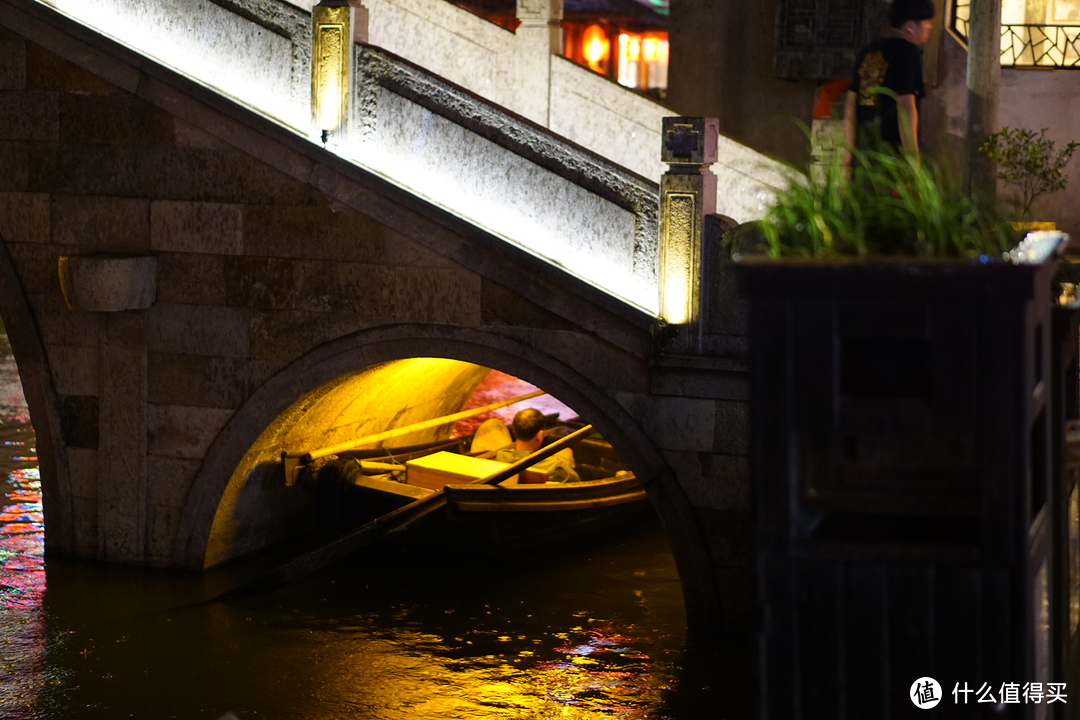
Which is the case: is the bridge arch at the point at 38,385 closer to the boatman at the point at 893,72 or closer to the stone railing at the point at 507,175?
the stone railing at the point at 507,175

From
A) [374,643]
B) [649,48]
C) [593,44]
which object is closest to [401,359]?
[374,643]

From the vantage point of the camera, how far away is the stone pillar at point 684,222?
7.46 m

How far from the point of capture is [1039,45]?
13602mm

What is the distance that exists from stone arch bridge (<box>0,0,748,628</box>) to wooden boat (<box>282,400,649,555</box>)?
2.13 ft

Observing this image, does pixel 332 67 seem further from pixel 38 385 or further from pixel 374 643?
pixel 374 643

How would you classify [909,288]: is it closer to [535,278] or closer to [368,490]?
Result: [535,278]

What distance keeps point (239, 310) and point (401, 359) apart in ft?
3.65

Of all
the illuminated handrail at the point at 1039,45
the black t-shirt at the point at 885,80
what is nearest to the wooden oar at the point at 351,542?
the black t-shirt at the point at 885,80

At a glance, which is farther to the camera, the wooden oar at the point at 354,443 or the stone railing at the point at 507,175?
the wooden oar at the point at 354,443

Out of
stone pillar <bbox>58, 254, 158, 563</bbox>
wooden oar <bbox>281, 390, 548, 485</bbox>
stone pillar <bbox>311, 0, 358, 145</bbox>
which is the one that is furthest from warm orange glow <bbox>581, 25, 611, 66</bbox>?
stone pillar <bbox>58, 254, 158, 563</bbox>

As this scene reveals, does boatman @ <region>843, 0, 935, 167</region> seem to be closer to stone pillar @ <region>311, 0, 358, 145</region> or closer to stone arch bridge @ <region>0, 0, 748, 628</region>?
stone arch bridge @ <region>0, 0, 748, 628</region>

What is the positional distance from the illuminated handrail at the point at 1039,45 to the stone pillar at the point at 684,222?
7.24 m

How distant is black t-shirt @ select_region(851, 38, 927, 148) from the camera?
22.8ft

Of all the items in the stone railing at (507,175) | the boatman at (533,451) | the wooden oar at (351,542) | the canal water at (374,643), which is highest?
the stone railing at (507,175)
